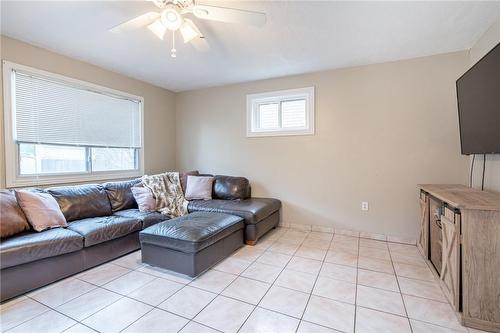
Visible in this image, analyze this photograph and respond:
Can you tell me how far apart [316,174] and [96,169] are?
3213 mm

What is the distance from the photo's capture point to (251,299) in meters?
1.89

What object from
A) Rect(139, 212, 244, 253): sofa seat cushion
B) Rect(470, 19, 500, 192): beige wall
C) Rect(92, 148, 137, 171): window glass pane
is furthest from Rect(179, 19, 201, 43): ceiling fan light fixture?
Rect(470, 19, 500, 192): beige wall

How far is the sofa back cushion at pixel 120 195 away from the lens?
3.13 metres

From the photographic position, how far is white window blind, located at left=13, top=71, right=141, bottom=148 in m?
2.61

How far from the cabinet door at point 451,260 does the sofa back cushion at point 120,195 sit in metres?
3.48

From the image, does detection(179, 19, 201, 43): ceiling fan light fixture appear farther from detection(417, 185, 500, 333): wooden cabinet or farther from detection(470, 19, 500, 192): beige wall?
detection(470, 19, 500, 192): beige wall

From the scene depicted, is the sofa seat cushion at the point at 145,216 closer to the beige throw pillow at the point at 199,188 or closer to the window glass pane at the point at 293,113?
the beige throw pillow at the point at 199,188

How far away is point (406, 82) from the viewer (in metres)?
3.01

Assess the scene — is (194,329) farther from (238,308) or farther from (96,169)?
(96,169)

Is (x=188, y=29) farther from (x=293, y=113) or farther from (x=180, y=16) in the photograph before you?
(x=293, y=113)

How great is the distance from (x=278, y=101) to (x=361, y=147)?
146cm

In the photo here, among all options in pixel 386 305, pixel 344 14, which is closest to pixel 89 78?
pixel 344 14

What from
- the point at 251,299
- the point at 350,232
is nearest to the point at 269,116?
the point at 350,232

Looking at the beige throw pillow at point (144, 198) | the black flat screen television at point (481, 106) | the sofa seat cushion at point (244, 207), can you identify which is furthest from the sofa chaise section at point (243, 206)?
the black flat screen television at point (481, 106)
